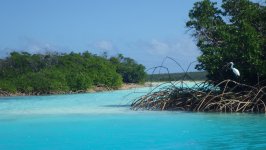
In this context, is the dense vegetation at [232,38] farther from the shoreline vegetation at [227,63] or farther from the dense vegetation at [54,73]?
the dense vegetation at [54,73]

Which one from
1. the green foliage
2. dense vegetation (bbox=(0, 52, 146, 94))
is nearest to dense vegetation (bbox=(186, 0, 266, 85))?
dense vegetation (bbox=(0, 52, 146, 94))

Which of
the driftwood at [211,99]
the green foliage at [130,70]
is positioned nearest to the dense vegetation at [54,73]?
the green foliage at [130,70]

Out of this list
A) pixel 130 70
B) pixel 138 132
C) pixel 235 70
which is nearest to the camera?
pixel 138 132

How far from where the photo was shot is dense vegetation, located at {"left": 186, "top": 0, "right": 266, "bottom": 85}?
11.7 m

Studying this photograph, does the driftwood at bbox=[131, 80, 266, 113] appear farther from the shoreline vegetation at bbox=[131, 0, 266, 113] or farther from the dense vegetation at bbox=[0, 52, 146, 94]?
the dense vegetation at bbox=[0, 52, 146, 94]

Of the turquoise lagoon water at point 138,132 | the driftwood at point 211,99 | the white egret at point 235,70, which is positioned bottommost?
the turquoise lagoon water at point 138,132

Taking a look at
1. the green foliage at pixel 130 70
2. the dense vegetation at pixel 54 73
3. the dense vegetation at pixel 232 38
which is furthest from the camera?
the green foliage at pixel 130 70

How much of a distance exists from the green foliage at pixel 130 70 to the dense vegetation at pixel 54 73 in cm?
97

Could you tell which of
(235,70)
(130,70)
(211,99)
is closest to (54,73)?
(130,70)

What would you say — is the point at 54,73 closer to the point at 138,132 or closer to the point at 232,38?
the point at 232,38

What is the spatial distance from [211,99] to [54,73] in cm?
2206

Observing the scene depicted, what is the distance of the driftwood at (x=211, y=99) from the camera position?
1181 cm

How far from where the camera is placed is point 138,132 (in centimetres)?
907

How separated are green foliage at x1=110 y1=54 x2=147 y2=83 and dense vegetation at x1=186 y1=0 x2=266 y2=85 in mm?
28638
